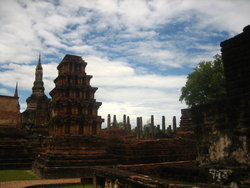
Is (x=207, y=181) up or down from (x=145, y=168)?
up

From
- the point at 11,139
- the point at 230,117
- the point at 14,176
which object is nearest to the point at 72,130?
the point at 14,176

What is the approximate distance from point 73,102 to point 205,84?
2328 centimetres

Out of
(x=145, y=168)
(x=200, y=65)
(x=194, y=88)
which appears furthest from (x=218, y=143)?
(x=200, y=65)

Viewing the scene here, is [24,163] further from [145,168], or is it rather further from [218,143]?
[218,143]

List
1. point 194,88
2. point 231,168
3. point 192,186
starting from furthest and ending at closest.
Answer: point 194,88, point 231,168, point 192,186

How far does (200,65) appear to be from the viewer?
3838 centimetres

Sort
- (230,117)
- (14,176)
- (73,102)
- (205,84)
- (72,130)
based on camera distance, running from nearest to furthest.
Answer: (230,117), (14,176), (72,130), (73,102), (205,84)

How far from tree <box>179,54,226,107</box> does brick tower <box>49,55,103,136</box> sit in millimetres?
20154

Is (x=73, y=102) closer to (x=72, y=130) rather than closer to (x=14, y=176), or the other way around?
(x=72, y=130)

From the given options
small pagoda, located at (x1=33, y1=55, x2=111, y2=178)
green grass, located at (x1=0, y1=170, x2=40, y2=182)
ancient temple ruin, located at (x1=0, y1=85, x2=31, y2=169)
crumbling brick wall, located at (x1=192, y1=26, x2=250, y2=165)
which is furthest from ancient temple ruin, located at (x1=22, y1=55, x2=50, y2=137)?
crumbling brick wall, located at (x1=192, y1=26, x2=250, y2=165)

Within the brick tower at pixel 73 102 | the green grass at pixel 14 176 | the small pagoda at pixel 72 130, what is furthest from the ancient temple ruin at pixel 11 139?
the brick tower at pixel 73 102

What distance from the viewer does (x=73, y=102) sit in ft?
A: 58.0

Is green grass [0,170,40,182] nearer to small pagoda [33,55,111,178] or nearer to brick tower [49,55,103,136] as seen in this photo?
small pagoda [33,55,111,178]

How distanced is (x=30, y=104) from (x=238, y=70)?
154ft
